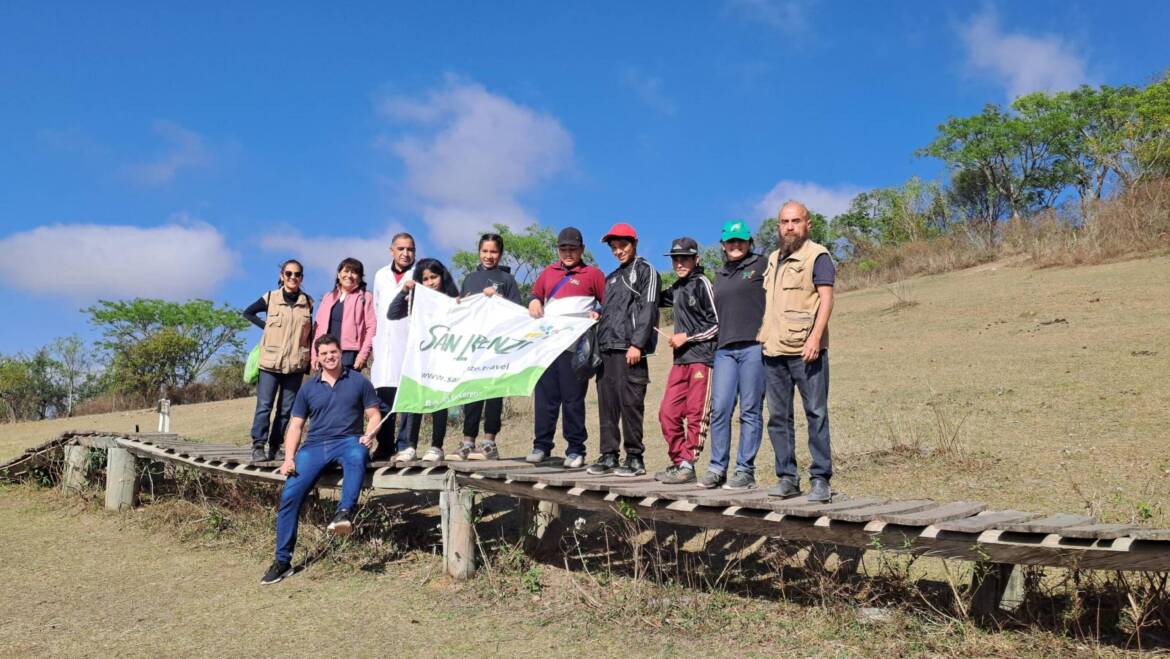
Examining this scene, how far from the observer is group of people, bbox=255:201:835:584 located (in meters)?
5.66

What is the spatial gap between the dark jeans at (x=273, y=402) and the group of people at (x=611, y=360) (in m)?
0.01

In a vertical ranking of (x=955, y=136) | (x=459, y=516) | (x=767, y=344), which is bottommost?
(x=459, y=516)

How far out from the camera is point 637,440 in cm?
663

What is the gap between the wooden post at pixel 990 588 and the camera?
5.22 meters

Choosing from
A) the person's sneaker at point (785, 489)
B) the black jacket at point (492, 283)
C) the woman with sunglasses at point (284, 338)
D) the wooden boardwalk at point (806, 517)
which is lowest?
the wooden boardwalk at point (806, 517)

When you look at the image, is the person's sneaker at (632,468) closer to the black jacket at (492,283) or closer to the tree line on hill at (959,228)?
the black jacket at (492,283)

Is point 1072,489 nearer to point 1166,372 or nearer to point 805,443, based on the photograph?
point 805,443

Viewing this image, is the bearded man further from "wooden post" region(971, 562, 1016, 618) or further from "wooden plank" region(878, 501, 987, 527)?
"wooden post" region(971, 562, 1016, 618)

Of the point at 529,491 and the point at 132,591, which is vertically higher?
the point at 529,491

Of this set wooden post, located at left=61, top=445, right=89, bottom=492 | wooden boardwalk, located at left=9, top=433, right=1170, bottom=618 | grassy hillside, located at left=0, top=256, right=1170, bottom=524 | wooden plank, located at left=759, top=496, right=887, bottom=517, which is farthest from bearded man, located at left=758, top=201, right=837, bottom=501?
wooden post, located at left=61, top=445, right=89, bottom=492

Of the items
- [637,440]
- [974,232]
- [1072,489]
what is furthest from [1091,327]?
[974,232]

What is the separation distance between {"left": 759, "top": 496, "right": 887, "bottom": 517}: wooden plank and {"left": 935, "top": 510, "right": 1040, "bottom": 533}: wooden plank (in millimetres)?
579

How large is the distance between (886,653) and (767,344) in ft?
6.43

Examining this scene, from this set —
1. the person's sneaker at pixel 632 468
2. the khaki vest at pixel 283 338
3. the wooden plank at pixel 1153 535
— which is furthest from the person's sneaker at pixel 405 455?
the wooden plank at pixel 1153 535
